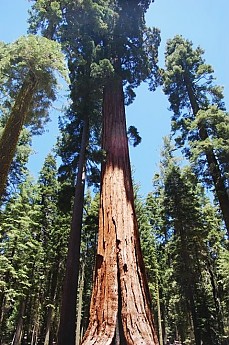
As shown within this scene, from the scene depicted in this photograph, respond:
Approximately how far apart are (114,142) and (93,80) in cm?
249

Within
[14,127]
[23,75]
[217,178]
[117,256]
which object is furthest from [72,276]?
[217,178]

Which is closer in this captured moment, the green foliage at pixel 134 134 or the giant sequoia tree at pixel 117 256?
the giant sequoia tree at pixel 117 256

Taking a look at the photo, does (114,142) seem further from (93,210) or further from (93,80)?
(93,210)

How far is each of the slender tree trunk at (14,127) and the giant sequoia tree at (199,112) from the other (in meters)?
6.79

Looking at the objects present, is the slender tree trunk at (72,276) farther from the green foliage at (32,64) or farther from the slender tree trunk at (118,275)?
the green foliage at (32,64)

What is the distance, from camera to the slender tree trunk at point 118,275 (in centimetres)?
362

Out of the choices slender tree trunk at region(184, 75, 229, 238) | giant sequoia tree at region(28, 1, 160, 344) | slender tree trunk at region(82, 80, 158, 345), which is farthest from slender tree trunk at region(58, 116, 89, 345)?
slender tree trunk at region(184, 75, 229, 238)

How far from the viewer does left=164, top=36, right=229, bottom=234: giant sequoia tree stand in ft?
33.7

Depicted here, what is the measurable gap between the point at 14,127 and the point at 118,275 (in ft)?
10.5

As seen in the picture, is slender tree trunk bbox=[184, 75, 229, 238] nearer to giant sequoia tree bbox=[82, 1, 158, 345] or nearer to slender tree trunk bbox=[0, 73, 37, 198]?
giant sequoia tree bbox=[82, 1, 158, 345]

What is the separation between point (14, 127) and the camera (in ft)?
17.4

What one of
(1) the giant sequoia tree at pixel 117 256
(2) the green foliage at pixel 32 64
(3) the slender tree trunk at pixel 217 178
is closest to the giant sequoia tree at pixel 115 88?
(1) the giant sequoia tree at pixel 117 256

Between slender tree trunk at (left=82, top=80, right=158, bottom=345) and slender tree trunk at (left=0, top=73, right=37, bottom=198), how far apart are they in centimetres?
174

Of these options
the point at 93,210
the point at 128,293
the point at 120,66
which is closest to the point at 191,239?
the point at 93,210
